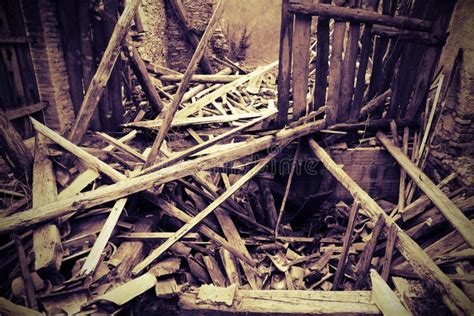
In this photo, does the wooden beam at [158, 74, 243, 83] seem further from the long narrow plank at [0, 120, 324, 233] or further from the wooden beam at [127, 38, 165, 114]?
the long narrow plank at [0, 120, 324, 233]

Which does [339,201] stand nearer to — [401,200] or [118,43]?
[401,200]

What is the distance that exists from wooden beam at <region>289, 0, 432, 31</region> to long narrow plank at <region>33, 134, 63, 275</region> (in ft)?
11.5

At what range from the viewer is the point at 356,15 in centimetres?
385

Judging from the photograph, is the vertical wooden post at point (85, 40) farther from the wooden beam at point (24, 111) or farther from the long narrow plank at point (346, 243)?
the long narrow plank at point (346, 243)

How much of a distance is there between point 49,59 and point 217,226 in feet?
11.9

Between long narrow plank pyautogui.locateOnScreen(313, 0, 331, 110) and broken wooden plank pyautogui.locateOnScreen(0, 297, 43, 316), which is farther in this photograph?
long narrow plank pyautogui.locateOnScreen(313, 0, 331, 110)

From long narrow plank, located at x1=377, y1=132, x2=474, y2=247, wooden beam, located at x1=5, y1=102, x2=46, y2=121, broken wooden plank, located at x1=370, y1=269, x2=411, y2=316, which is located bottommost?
broken wooden plank, located at x1=370, y1=269, x2=411, y2=316

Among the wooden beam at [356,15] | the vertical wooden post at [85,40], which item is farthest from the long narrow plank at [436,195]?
the vertical wooden post at [85,40]

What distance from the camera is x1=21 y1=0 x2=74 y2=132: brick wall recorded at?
4.30m

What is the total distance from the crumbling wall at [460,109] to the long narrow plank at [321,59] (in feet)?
5.34

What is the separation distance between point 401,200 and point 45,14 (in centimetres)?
571

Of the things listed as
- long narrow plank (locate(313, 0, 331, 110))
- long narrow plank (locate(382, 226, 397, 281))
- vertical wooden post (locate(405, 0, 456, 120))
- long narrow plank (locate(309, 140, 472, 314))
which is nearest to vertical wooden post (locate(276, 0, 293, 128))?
long narrow plank (locate(313, 0, 331, 110))

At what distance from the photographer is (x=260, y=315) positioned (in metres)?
2.59

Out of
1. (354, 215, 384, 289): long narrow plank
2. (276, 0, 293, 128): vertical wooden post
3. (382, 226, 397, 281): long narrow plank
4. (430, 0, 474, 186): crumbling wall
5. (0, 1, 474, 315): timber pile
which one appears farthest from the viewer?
(276, 0, 293, 128): vertical wooden post
